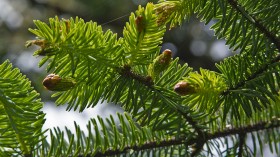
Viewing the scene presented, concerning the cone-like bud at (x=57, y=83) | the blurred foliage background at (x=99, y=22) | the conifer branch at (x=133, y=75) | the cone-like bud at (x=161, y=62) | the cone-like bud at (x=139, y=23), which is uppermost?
the blurred foliage background at (x=99, y=22)

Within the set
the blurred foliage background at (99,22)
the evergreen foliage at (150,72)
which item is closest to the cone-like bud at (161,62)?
the evergreen foliage at (150,72)

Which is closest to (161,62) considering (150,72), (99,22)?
(150,72)

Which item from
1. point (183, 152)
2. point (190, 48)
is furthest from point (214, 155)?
point (190, 48)

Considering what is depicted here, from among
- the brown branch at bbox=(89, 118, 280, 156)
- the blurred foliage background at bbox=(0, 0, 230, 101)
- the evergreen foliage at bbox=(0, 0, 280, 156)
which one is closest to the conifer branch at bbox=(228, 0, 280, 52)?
the evergreen foliage at bbox=(0, 0, 280, 156)

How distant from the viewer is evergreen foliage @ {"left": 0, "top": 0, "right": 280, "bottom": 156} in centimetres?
51

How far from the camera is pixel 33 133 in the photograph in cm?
55

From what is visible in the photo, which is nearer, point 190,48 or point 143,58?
point 143,58

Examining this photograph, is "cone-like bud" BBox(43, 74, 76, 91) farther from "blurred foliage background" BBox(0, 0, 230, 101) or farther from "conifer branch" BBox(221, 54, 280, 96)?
"blurred foliage background" BBox(0, 0, 230, 101)

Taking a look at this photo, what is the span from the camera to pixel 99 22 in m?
2.78

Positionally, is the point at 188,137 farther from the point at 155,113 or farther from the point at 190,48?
the point at 190,48

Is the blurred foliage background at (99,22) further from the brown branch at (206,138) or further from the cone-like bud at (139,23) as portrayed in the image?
the cone-like bud at (139,23)

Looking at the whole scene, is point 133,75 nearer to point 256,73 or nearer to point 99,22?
point 256,73

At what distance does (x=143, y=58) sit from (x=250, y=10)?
0.35 feet

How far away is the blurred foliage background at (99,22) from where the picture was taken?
9.00 feet
